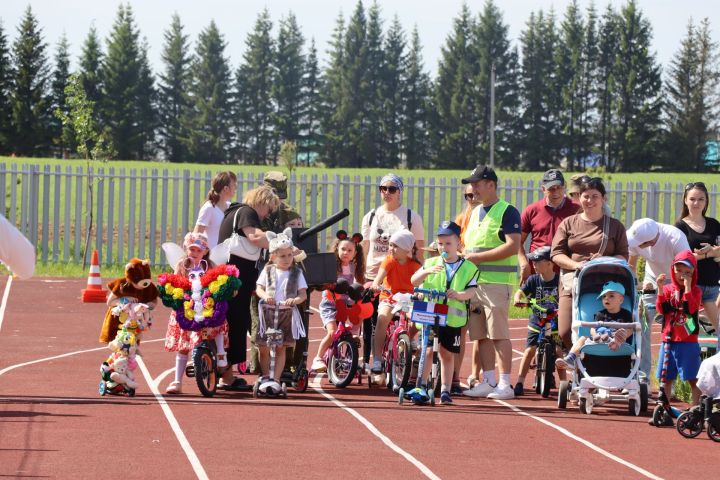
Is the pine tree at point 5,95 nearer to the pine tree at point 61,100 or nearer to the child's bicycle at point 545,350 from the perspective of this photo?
the pine tree at point 61,100

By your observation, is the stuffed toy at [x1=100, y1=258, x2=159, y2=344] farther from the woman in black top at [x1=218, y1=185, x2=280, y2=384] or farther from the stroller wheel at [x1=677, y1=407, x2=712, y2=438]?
the stroller wheel at [x1=677, y1=407, x2=712, y2=438]

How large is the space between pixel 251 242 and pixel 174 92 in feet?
312

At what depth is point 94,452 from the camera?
8766mm

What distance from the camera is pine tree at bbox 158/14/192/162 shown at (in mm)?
101062

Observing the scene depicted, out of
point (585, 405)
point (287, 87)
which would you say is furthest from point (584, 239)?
point (287, 87)

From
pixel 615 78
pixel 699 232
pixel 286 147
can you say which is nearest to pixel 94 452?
pixel 699 232

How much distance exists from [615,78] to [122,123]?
3515 cm

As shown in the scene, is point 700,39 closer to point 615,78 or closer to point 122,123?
point 615,78

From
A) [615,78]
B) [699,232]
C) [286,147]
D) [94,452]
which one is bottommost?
[94,452]

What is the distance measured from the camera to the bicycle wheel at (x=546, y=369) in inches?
472

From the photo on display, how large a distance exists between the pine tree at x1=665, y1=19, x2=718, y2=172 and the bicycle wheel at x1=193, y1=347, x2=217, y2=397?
3215 inches

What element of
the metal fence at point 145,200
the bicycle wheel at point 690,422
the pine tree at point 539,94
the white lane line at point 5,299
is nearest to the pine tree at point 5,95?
the pine tree at point 539,94

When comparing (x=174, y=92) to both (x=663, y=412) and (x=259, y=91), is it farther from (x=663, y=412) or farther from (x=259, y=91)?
(x=663, y=412)

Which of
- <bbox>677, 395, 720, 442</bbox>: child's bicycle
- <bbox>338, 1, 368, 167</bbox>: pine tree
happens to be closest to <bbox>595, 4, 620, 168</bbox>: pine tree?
<bbox>338, 1, 368, 167</bbox>: pine tree
